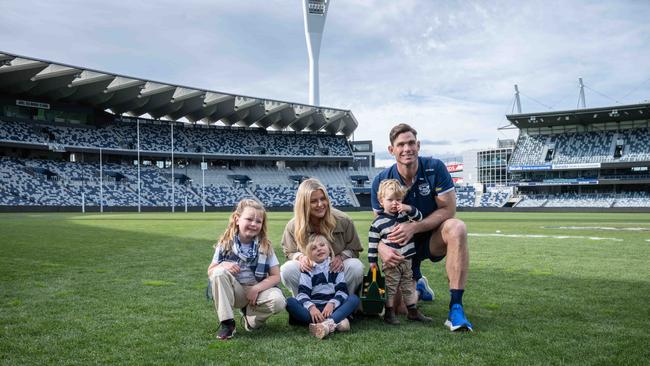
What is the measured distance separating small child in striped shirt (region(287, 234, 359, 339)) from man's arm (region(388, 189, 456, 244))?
0.67m

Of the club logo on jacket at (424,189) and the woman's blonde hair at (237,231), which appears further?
the club logo on jacket at (424,189)

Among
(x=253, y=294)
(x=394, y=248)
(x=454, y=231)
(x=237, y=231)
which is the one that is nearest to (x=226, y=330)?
(x=253, y=294)

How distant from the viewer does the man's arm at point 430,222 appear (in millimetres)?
4887

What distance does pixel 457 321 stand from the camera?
4.55 metres

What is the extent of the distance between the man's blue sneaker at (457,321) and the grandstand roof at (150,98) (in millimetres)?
45403

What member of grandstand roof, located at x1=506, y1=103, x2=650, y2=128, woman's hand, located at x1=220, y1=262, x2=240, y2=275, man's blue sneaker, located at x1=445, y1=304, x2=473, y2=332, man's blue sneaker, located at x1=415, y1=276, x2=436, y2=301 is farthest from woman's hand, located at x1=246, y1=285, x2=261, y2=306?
grandstand roof, located at x1=506, y1=103, x2=650, y2=128

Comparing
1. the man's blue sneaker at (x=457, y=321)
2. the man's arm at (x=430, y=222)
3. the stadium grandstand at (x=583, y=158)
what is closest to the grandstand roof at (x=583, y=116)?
the stadium grandstand at (x=583, y=158)

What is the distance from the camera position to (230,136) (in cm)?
7044

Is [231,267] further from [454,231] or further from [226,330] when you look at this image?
[454,231]

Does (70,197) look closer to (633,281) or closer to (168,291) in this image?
(168,291)

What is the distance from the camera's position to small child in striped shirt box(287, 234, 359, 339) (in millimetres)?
4602

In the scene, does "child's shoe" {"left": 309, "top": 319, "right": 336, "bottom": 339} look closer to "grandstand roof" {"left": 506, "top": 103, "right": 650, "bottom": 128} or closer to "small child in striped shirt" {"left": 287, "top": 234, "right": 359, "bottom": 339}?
"small child in striped shirt" {"left": 287, "top": 234, "right": 359, "bottom": 339}

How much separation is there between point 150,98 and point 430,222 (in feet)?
184

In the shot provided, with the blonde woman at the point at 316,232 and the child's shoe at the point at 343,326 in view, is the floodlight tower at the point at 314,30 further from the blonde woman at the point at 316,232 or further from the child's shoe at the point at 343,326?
the child's shoe at the point at 343,326
